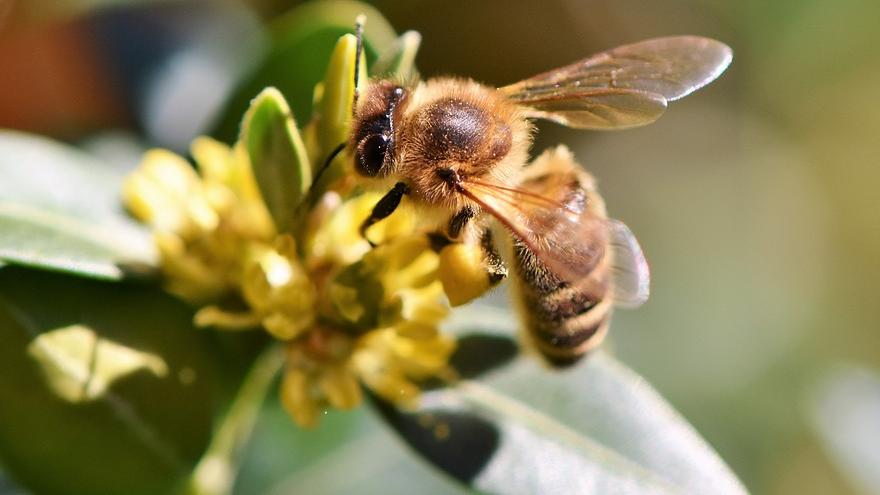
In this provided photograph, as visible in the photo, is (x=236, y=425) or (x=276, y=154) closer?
(x=276, y=154)

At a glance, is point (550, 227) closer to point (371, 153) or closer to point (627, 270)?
point (627, 270)

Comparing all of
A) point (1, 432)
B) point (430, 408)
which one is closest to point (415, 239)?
point (430, 408)

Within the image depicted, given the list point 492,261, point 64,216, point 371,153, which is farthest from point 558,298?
point 64,216

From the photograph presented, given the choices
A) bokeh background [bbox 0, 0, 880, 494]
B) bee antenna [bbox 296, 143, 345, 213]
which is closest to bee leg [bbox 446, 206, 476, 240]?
bee antenna [bbox 296, 143, 345, 213]

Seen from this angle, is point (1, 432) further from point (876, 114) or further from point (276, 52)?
point (876, 114)

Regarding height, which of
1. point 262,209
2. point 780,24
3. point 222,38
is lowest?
point 780,24

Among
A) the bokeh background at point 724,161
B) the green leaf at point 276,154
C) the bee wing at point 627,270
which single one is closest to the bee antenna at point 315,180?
the green leaf at point 276,154

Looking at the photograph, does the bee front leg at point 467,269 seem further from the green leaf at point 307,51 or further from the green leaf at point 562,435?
the green leaf at point 307,51
